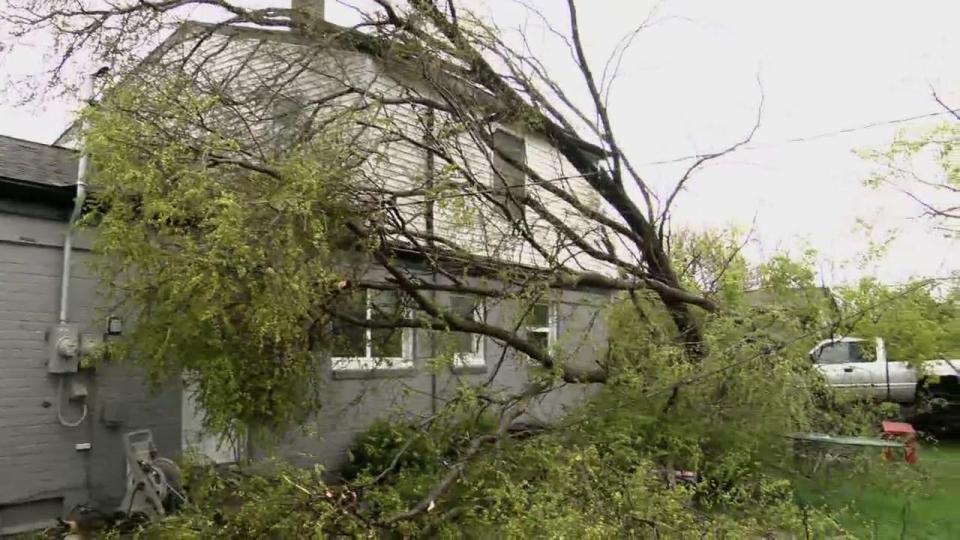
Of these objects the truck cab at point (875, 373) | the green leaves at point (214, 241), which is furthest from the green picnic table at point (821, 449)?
the green leaves at point (214, 241)

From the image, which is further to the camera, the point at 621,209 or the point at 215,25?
the point at 621,209

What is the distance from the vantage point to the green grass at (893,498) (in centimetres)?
702

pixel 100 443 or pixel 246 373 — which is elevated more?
pixel 246 373

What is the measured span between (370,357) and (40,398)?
3257 mm

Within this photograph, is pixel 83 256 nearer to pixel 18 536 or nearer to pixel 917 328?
pixel 18 536

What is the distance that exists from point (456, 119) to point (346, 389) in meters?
4.04

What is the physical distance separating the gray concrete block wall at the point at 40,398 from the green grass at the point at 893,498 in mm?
6832

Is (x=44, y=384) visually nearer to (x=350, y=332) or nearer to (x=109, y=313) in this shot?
(x=109, y=313)

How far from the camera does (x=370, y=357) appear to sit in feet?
28.3

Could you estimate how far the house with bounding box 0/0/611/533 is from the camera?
7246 millimetres

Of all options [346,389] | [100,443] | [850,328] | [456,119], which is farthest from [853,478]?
[100,443]

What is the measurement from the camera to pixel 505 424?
7.06 m

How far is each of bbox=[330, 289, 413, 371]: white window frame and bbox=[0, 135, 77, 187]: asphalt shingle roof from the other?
3.03m

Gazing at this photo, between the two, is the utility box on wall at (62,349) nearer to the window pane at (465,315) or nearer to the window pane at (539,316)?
Result: the window pane at (465,315)
